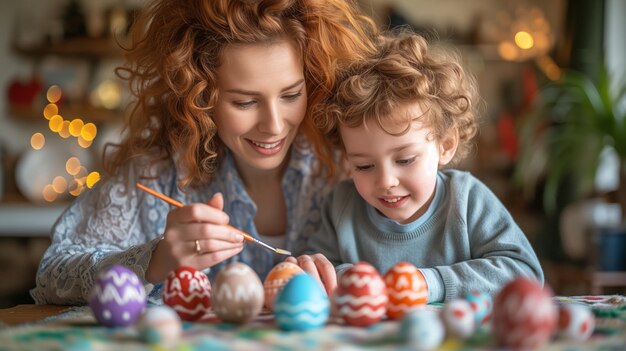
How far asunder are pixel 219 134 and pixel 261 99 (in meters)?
0.17

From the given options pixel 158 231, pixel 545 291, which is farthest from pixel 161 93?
pixel 545 291

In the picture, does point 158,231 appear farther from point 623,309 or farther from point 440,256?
point 623,309

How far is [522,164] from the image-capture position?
12.3 ft

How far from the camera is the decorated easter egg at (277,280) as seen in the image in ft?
3.78

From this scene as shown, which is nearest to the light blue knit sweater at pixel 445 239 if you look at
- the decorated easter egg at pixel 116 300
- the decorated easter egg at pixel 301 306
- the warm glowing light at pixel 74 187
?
the decorated easter egg at pixel 301 306

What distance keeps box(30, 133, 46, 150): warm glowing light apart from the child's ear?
12.3 ft

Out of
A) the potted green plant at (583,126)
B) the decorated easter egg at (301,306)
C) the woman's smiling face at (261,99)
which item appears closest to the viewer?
the decorated easter egg at (301,306)

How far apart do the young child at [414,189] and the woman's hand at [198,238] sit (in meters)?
0.14

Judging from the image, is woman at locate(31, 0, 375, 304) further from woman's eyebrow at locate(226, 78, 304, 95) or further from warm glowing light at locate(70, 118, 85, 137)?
warm glowing light at locate(70, 118, 85, 137)

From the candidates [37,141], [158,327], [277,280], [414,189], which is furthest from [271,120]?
[37,141]

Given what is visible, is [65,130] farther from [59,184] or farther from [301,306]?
[301,306]

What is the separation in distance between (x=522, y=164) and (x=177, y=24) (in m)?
2.52

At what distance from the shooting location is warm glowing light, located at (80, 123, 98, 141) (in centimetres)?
480

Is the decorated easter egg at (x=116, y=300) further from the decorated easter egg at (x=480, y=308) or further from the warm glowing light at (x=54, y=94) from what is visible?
the warm glowing light at (x=54, y=94)
